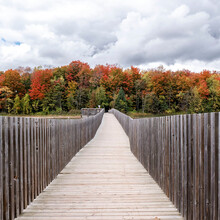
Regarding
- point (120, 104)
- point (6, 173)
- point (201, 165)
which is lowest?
point (6, 173)

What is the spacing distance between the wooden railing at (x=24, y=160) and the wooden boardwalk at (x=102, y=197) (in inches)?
9.7

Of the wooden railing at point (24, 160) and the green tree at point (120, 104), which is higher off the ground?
the green tree at point (120, 104)

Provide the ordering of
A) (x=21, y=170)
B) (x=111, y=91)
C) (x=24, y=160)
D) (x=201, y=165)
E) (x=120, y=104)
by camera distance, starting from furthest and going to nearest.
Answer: (x=111, y=91)
(x=120, y=104)
(x=24, y=160)
(x=21, y=170)
(x=201, y=165)

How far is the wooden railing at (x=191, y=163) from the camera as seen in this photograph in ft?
7.88

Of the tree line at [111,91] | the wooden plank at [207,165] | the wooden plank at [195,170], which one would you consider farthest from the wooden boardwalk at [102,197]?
the tree line at [111,91]

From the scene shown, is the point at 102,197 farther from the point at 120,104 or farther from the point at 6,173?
the point at 120,104

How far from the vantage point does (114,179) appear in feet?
16.8

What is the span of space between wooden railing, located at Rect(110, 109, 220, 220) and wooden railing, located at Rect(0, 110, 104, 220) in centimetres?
252

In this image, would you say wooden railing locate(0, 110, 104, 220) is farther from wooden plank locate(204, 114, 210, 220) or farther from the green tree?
the green tree

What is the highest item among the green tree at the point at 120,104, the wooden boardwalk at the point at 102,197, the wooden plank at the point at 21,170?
the green tree at the point at 120,104

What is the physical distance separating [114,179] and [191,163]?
8.56 ft

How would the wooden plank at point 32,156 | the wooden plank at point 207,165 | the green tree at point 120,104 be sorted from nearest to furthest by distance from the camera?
the wooden plank at point 207,165, the wooden plank at point 32,156, the green tree at point 120,104

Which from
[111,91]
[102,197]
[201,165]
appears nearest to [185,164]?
[201,165]

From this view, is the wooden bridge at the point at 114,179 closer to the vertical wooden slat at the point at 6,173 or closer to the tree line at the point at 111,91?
the vertical wooden slat at the point at 6,173
